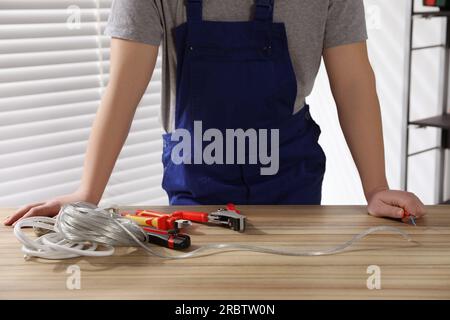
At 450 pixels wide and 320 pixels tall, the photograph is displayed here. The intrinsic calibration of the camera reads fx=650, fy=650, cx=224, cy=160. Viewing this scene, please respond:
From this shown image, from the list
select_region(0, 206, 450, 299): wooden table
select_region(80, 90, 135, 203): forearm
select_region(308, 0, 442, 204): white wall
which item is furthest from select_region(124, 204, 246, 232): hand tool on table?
select_region(308, 0, 442, 204): white wall

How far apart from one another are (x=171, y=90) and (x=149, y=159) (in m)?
1.21

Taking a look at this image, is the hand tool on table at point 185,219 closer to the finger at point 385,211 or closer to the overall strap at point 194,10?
the finger at point 385,211

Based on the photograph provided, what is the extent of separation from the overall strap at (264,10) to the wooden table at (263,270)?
511 mm

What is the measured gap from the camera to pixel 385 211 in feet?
3.63

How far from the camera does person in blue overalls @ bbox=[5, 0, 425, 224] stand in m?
1.33

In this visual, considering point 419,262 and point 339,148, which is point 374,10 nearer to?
point 339,148

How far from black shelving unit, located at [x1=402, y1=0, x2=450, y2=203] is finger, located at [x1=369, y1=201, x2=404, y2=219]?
1.80m

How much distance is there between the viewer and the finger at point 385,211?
3.59ft

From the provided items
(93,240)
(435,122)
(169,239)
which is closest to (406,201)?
(169,239)

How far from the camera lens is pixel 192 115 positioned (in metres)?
1.43

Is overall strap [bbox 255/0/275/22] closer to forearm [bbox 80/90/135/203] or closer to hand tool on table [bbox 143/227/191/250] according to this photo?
forearm [bbox 80/90/135/203]

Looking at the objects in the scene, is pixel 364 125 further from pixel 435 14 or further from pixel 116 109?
pixel 435 14

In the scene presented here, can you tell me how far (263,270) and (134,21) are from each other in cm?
66

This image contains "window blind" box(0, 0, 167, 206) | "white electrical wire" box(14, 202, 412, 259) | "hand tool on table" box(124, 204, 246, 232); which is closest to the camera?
"white electrical wire" box(14, 202, 412, 259)
